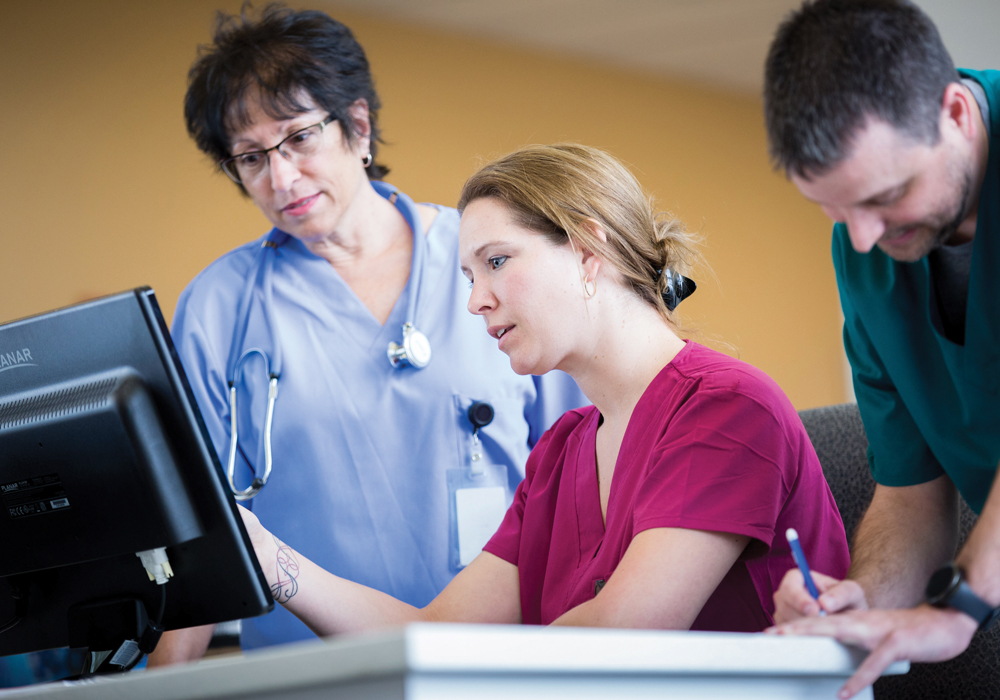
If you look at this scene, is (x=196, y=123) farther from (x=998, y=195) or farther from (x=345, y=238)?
(x=998, y=195)

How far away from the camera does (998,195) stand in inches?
33.8

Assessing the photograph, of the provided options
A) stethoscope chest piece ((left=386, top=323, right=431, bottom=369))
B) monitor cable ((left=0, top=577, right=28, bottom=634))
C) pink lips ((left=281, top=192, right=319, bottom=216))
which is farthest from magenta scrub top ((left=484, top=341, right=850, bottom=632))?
pink lips ((left=281, top=192, right=319, bottom=216))

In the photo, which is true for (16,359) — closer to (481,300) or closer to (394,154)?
(481,300)

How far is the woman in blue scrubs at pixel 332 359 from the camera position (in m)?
1.48

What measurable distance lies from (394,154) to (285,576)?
227 cm

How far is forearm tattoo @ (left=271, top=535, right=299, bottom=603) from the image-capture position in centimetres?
110

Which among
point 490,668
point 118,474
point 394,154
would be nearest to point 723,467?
point 490,668

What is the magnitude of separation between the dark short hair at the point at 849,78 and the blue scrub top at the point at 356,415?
881mm

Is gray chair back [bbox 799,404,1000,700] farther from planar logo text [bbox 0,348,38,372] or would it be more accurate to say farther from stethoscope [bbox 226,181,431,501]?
planar logo text [bbox 0,348,38,372]

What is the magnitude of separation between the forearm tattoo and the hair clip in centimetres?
61

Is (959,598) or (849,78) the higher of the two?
(849,78)

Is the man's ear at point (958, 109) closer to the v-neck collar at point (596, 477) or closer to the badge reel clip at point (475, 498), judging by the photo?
the v-neck collar at point (596, 477)

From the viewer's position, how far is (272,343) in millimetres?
1532

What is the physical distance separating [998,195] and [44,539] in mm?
991
